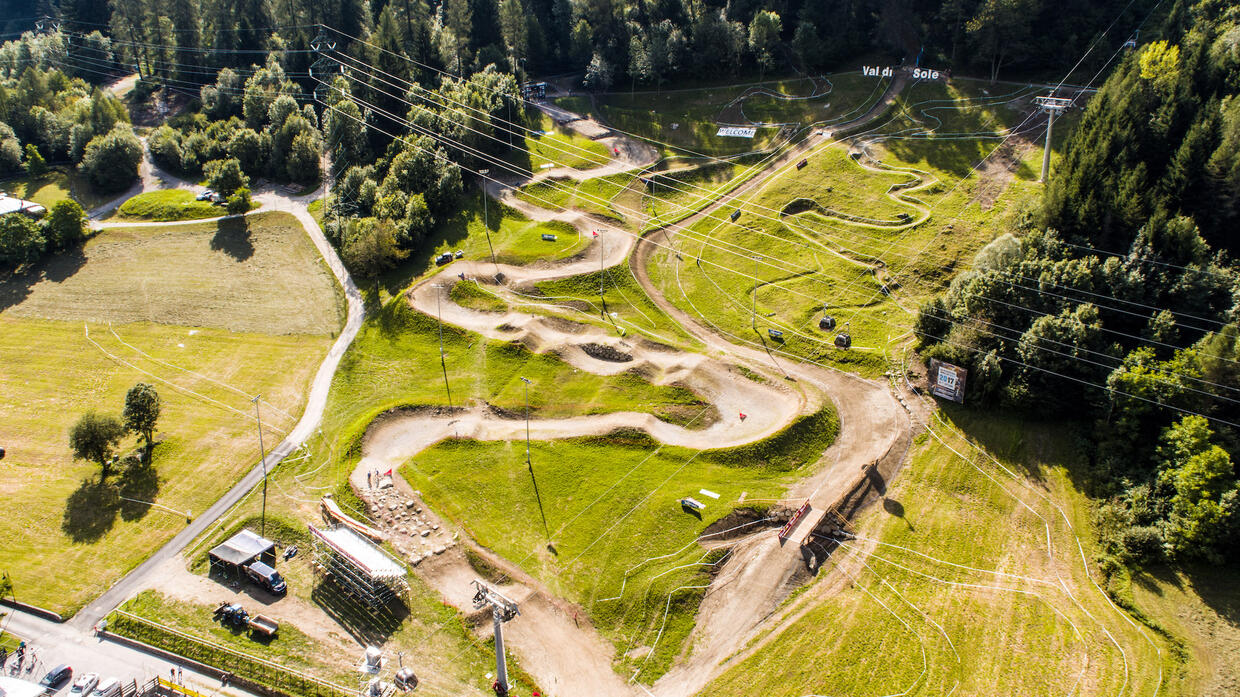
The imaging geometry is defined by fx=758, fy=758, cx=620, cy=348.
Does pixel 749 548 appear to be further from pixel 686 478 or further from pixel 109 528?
pixel 109 528

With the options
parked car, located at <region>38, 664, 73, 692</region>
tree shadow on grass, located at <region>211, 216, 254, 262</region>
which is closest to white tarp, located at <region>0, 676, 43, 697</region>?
parked car, located at <region>38, 664, 73, 692</region>

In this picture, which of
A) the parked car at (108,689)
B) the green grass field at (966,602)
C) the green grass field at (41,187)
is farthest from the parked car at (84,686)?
the green grass field at (41,187)

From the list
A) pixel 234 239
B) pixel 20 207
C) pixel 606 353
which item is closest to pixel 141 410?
pixel 234 239

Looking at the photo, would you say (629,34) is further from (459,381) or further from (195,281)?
(195,281)

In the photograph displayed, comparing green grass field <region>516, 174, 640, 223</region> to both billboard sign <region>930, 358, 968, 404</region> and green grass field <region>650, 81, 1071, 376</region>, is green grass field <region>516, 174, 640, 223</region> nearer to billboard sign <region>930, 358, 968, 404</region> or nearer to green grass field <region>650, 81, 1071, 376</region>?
green grass field <region>650, 81, 1071, 376</region>

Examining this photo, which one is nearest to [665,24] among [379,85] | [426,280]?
[379,85]
